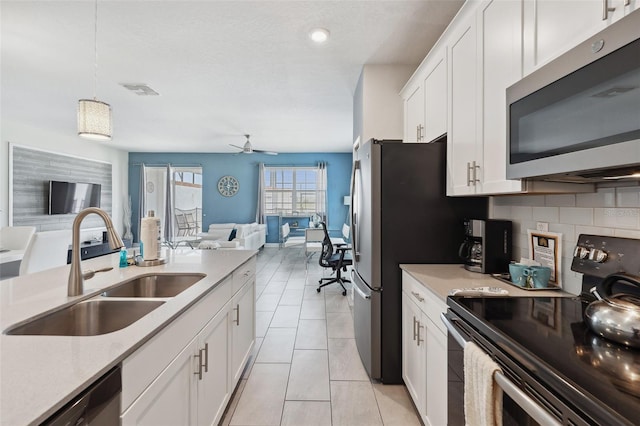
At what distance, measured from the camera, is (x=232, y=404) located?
6.40 ft

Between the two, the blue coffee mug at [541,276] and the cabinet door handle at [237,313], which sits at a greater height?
the blue coffee mug at [541,276]

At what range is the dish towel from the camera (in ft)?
2.89

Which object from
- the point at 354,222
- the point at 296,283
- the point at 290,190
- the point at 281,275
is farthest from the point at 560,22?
the point at 290,190

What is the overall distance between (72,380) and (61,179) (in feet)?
24.6

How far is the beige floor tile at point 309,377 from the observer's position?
2057 mm

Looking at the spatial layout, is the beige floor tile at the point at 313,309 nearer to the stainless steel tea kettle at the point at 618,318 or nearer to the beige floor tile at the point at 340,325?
the beige floor tile at the point at 340,325

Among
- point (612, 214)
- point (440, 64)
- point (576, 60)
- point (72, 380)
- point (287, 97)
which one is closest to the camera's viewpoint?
point (72, 380)

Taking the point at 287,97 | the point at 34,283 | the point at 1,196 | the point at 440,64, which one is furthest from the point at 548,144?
the point at 1,196

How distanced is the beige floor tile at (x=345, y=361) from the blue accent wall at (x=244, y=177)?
5803 millimetres

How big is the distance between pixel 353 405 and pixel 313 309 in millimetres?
1763

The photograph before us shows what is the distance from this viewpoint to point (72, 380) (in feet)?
2.25

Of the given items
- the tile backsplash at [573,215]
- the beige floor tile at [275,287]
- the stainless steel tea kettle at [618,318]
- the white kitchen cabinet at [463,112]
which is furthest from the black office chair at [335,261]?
the stainless steel tea kettle at [618,318]

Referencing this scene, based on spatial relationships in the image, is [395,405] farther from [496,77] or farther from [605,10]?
[605,10]

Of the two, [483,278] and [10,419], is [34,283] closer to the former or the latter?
[10,419]
